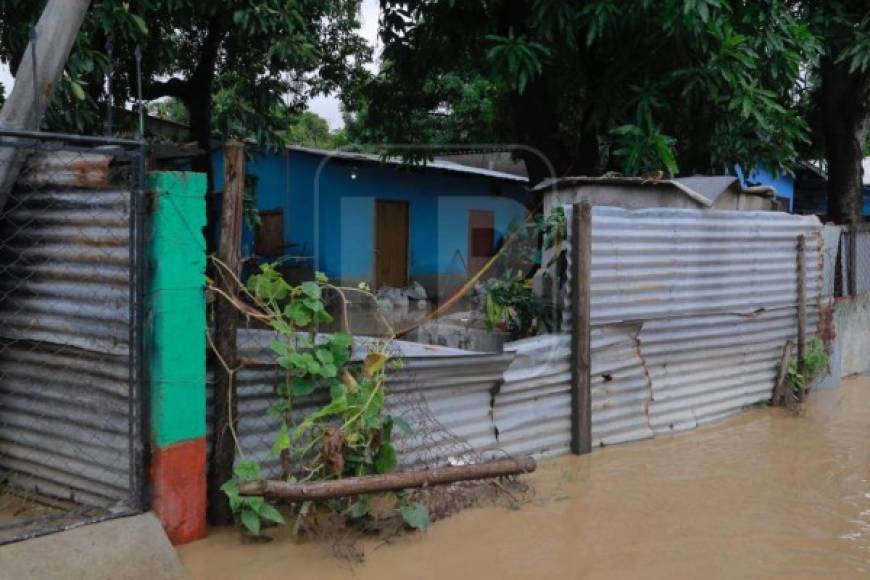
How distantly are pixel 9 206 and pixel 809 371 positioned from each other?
709 cm

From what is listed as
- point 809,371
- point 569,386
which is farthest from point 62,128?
point 809,371

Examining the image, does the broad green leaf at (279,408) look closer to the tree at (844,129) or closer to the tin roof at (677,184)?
the tin roof at (677,184)

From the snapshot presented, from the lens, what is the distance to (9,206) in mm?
4043

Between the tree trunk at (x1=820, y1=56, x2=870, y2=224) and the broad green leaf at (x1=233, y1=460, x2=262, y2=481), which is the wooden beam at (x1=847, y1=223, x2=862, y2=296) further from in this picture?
the broad green leaf at (x1=233, y1=460, x2=262, y2=481)

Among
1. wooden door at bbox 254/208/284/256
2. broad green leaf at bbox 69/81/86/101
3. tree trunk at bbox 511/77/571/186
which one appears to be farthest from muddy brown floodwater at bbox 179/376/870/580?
wooden door at bbox 254/208/284/256

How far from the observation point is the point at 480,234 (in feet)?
56.8

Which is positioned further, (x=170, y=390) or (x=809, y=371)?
(x=809, y=371)

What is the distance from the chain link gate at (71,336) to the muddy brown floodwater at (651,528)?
694 millimetres

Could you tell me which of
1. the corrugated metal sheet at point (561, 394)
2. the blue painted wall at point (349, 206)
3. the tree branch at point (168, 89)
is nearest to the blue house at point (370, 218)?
the blue painted wall at point (349, 206)

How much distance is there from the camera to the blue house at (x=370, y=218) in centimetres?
1447

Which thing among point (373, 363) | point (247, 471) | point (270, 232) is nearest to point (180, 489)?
point (247, 471)

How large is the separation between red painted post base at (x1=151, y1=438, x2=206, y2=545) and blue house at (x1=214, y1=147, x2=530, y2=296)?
32.9ft

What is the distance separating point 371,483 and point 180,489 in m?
0.90

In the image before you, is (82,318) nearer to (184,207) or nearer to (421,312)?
(184,207)
